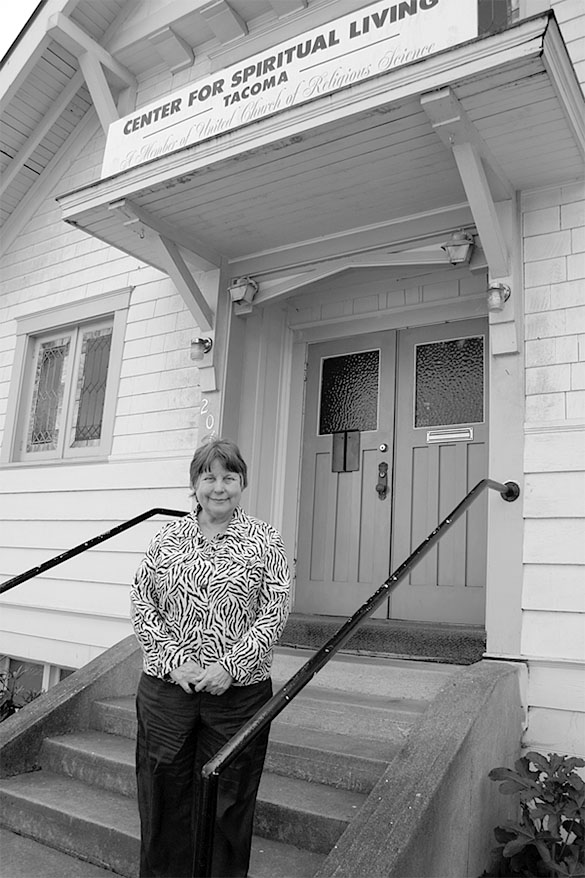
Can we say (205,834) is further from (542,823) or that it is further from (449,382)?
(449,382)

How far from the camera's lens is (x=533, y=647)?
335 cm

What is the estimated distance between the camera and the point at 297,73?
11.8ft

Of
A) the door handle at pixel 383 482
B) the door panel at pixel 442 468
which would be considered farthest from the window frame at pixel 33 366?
the door panel at pixel 442 468

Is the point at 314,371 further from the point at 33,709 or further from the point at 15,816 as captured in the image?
the point at 15,816

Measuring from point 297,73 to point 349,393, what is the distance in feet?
6.66

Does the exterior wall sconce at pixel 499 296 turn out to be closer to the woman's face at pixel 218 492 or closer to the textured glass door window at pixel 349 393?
the textured glass door window at pixel 349 393

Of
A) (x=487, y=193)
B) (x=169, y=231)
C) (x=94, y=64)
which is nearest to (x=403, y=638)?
(x=487, y=193)

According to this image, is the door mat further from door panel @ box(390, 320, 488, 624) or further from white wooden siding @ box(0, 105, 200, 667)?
white wooden siding @ box(0, 105, 200, 667)

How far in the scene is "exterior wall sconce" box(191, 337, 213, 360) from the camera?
4.70 meters

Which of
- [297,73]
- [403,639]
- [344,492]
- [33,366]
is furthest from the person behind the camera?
[33,366]

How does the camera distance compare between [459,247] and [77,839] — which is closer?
[77,839]

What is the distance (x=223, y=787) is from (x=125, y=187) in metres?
3.10

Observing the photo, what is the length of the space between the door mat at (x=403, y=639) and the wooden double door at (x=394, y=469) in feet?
0.97

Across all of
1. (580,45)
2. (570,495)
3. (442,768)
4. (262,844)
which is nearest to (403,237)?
(580,45)
